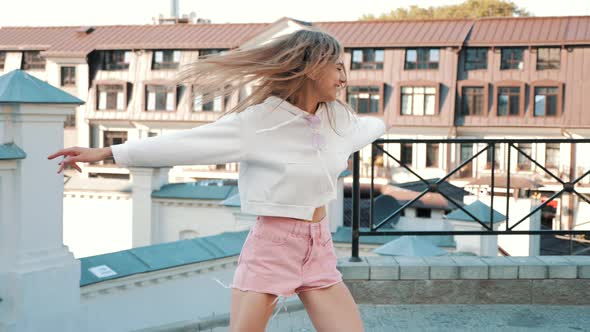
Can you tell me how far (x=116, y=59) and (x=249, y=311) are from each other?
131ft

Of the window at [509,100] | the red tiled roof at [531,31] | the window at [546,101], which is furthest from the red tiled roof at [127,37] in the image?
the window at [546,101]

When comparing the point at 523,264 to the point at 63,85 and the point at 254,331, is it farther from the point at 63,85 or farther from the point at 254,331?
the point at 63,85

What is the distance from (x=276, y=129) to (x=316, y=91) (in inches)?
8.9

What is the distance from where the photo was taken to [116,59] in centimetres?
4053

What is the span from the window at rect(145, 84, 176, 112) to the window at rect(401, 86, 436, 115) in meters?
12.9

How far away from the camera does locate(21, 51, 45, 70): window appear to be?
1655 inches

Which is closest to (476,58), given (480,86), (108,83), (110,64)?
(480,86)

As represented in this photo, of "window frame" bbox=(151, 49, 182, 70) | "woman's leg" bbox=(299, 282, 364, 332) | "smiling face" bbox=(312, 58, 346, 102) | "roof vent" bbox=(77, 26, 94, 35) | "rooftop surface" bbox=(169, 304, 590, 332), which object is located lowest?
"rooftop surface" bbox=(169, 304, 590, 332)

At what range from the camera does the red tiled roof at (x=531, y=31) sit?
34000 mm

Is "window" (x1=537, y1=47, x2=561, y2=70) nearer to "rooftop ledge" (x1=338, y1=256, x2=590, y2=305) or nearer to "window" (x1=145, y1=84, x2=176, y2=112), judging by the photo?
"window" (x1=145, y1=84, x2=176, y2=112)

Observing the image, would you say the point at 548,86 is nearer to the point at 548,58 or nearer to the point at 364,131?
the point at 548,58

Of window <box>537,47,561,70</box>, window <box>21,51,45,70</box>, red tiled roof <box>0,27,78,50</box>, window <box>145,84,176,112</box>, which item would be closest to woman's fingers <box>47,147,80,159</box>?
window <box>537,47,561,70</box>

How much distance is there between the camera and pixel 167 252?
825 centimetres

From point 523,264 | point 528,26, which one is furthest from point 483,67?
point 523,264
